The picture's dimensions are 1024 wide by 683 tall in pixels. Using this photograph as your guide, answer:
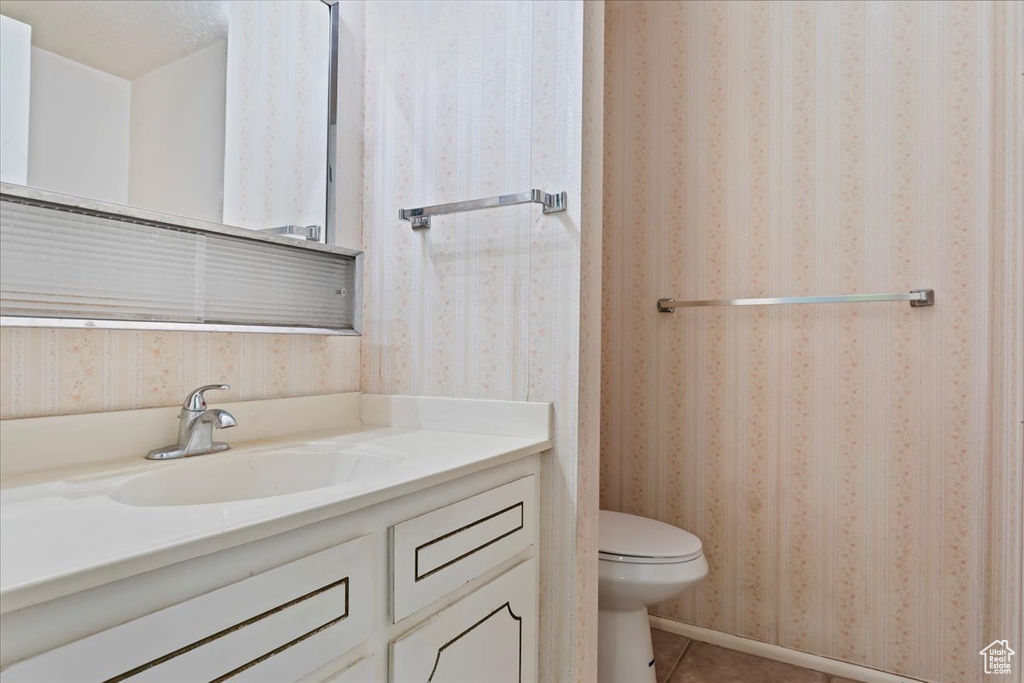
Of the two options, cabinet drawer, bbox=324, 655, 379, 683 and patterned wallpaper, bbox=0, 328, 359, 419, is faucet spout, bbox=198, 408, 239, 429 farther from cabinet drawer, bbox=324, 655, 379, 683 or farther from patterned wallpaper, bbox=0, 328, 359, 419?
cabinet drawer, bbox=324, 655, 379, 683

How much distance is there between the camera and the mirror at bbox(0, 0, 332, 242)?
917 millimetres

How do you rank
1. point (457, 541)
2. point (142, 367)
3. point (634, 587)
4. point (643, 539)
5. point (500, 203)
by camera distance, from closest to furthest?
point (457, 541) < point (142, 367) < point (500, 203) < point (634, 587) < point (643, 539)

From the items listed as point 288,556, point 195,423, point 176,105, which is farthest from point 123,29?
point 288,556

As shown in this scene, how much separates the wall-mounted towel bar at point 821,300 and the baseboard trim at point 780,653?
105 cm

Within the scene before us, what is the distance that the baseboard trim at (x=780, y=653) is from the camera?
1.67 m

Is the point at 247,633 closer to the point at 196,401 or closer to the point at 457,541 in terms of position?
the point at 457,541

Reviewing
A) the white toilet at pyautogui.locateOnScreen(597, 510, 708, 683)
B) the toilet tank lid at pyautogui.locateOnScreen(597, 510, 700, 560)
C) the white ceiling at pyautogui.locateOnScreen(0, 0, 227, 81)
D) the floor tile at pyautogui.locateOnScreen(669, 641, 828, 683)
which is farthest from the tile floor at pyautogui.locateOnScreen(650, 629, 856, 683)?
the white ceiling at pyautogui.locateOnScreen(0, 0, 227, 81)

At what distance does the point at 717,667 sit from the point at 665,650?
17cm

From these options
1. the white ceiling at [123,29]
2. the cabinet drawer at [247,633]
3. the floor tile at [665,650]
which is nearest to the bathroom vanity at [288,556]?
the cabinet drawer at [247,633]

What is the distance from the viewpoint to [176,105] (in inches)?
43.4

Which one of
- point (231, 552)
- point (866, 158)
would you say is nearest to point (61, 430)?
point (231, 552)

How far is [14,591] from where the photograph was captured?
1.49ft

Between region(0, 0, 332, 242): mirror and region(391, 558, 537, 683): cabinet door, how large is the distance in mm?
854

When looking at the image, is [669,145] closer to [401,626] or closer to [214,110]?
[214,110]
